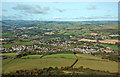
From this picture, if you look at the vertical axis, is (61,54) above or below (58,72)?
below

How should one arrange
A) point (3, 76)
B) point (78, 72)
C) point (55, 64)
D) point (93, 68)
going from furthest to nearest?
point (55, 64)
point (93, 68)
point (78, 72)
point (3, 76)

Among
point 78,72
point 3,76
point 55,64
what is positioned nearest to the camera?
point 3,76

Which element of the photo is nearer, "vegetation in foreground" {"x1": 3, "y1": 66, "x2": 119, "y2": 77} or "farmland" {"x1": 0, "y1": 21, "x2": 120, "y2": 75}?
"vegetation in foreground" {"x1": 3, "y1": 66, "x2": 119, "y2": 77}

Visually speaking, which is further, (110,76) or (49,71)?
(49,71)

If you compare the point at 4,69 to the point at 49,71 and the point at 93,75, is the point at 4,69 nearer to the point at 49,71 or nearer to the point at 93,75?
the point at 49,71

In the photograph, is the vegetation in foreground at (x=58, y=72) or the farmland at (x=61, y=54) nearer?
the vegetation in foreground at (x=58, y=72)

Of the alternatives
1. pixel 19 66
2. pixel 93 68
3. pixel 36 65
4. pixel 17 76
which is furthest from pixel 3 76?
pixel 93 68

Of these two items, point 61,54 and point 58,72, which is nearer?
point 58,72

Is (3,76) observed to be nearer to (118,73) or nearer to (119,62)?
(118,73)

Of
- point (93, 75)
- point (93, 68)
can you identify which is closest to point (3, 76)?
point (93, 75)
